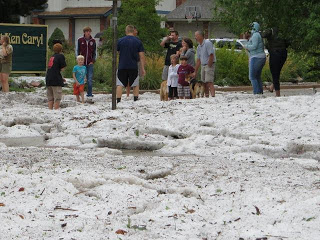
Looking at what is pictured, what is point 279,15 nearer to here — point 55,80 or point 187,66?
point 187,66

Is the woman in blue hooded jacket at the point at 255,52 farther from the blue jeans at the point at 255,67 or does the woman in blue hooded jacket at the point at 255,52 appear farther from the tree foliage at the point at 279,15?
the tree foliage at the point at 279,15

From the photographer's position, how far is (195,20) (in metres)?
56.4

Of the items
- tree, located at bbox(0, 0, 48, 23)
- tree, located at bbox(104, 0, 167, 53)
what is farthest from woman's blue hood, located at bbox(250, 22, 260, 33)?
tree, located at bbox(0, 0, 48, 23)

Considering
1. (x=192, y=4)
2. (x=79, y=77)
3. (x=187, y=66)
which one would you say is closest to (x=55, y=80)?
(x=79, y=77)

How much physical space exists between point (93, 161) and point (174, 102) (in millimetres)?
6929

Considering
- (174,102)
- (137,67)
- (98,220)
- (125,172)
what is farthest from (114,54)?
(98,220)

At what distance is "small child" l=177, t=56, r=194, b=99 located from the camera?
1748 centimetres

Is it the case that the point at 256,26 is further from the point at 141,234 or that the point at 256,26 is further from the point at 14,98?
the point at 141,234

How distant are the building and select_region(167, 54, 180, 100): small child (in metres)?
37.4

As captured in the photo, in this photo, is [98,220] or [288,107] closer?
[98,220]

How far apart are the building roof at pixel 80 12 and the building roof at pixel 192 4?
14.6 feet

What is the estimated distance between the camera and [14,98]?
18984mm

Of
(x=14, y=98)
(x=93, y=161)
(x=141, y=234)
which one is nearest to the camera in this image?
(x=141, y=234)

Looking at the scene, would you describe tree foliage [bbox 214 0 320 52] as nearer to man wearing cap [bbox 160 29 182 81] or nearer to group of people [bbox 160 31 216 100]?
group of people [bbox 160 31 216 100]
